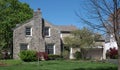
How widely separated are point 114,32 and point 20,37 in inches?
1512

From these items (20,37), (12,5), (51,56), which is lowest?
(51,56)

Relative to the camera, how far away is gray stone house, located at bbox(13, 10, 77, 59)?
5362 centimetres

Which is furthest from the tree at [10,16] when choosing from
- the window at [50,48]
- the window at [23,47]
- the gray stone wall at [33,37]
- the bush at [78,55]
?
the bush at [78,55]

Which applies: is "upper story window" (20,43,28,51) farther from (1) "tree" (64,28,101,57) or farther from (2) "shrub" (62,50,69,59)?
(1) "tree" (64,28,101,57)

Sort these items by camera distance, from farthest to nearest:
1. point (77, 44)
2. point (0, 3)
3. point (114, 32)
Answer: point (0, 3) < point (77, 44) < point (114, 32)

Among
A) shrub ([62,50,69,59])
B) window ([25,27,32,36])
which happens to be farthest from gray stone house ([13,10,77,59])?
shrub ([62,50,69,59])

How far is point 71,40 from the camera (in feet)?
191

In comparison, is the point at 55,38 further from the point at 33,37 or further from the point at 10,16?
the point at 10,16

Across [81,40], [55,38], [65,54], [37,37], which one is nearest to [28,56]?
[37,37]

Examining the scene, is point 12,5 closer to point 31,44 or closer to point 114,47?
point 31,44

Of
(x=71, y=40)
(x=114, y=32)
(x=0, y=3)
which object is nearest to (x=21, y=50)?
(x=71, y=40)

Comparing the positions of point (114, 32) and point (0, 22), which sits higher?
point (0, 22)

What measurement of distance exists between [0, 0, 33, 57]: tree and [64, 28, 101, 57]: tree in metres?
11.5

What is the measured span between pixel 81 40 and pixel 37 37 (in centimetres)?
845
